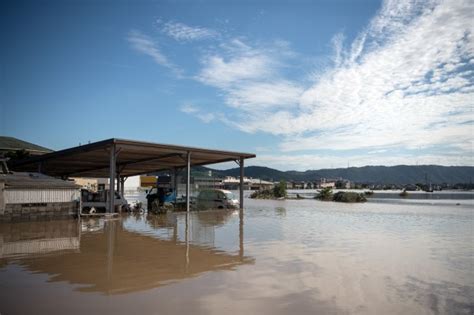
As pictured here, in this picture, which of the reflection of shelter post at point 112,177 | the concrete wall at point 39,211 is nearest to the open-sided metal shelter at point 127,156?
the reflection of shelter post at point 112,177

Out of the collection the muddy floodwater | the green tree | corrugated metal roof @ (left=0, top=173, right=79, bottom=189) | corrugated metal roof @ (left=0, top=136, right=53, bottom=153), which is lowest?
the muddy floodwater

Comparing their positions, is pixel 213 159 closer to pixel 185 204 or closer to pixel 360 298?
pixel 185 204

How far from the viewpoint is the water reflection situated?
7926mm

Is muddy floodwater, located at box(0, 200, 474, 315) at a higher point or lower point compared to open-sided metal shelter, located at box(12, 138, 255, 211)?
lower

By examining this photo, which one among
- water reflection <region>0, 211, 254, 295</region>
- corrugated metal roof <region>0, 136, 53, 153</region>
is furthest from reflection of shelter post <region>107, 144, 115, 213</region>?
corrugated metal roof <region>0, 136, 53, 153</region>

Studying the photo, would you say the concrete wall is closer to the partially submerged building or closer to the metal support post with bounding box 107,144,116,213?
the partially submerged building

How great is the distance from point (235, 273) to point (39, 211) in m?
14.8

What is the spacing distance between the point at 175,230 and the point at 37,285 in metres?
9.87

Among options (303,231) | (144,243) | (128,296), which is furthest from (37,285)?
(303,231)

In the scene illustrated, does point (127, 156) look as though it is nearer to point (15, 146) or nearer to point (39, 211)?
point (39, 211)

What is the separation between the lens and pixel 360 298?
6715 millimetres

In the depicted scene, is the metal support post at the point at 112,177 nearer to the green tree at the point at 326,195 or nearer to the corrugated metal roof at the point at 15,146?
the green tree at the point at 326,195

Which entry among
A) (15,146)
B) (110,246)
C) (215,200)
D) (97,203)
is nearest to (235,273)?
(110,246)

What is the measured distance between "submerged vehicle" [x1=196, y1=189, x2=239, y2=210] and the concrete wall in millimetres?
11737
